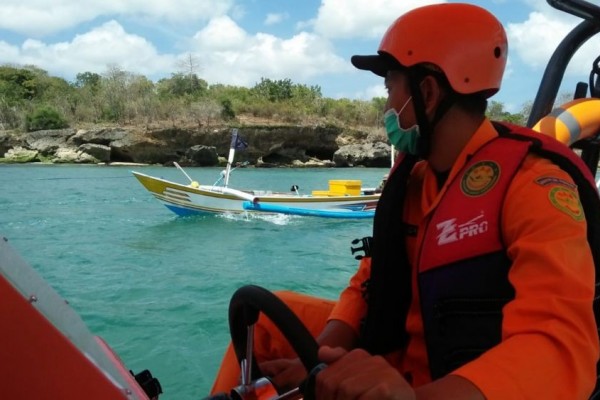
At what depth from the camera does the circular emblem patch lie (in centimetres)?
123

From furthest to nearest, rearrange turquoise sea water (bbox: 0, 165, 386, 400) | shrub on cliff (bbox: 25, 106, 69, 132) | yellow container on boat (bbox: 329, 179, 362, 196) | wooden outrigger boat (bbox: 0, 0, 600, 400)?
shrub on cliff (bbox: 25, 106, 69, 132), yellow container on boat (bbox: 329, 179, 362, 196), turquoise sea water (bbox: 0, 165, 386, 400), wooden outrigger boat (bbox: 0, 0, 600, 400)

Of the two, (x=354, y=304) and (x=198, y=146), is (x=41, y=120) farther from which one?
(x=354, y=304)

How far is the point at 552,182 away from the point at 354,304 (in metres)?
0.74

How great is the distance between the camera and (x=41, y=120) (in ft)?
146

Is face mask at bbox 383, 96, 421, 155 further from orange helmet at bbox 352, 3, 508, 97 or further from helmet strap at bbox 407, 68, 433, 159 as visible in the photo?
orange helmet at bbox 352, 3, 508, 97

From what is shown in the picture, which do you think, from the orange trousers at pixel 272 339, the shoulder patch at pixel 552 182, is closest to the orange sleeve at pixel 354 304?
Answer: the orange trousers at pixel 272 339

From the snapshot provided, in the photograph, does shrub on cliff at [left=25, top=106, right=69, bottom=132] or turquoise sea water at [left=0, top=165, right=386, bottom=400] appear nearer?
turquoise sea water at [left=0, top=165, right=386, bottom=400]

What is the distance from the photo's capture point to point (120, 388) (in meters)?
0.95

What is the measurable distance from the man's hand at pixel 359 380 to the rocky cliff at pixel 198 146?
41.3 m

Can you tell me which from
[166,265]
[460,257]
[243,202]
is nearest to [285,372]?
[460,257]

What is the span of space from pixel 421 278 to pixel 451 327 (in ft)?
0.42

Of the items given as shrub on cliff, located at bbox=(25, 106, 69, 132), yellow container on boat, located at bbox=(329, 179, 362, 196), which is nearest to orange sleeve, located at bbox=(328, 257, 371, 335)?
yellow container on boat, located at bbox=(329, 179, 362, 196)

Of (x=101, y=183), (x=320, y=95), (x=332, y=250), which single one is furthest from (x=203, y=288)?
(x=320, y=95)

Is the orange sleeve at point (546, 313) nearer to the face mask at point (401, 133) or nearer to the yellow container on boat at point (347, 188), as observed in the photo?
the face mask at point (401, 133)
